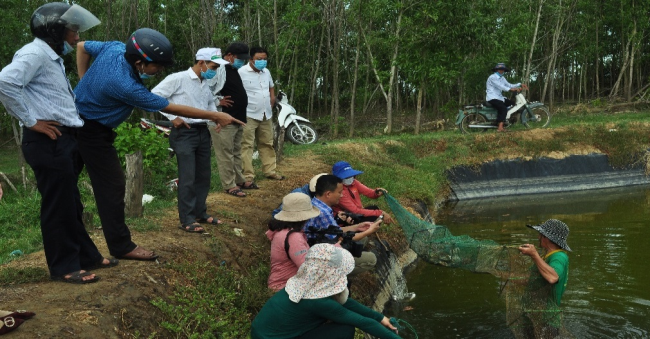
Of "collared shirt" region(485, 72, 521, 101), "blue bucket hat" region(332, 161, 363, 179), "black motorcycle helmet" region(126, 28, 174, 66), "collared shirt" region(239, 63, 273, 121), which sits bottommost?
"blue bucket hat" region(332, 161, 363, 179)

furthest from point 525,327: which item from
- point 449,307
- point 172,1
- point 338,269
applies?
point 172,1

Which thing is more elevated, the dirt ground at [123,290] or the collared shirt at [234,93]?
the collared shirt at [234,93]

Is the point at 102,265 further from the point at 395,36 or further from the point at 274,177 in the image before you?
the point at 395,36

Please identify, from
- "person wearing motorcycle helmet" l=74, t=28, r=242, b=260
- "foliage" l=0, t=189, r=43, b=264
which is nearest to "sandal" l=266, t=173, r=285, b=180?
"foliage" l=0, t=189, r=43, b=264

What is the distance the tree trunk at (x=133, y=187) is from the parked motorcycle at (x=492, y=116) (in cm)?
1132

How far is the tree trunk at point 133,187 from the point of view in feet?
20.9

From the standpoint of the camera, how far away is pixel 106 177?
4633 millimetres

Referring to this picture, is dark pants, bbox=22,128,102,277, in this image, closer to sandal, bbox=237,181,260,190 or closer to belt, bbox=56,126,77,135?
belt, bbox=56,126,77,135

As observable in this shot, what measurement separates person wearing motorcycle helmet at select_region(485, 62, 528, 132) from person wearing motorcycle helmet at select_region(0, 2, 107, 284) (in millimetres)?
12539

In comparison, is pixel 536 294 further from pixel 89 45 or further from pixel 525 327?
pixel 89 45

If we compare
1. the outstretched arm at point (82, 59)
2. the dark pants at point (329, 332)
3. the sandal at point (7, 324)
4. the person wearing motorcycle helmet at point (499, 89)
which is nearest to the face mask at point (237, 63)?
the outstretched arm at point (82, 59)

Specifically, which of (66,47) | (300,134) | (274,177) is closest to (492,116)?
(300,134)

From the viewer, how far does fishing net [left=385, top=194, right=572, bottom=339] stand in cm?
514

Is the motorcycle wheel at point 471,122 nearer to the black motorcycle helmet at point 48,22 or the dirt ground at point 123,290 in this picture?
the dirt ground at point 123,290
